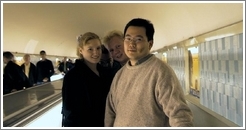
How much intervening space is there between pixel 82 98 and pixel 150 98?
2.14 ft

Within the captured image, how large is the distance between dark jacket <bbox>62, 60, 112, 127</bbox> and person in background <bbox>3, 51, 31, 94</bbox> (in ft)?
11.6

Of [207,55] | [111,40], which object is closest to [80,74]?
[111,40]

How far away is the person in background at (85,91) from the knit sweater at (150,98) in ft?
1.13

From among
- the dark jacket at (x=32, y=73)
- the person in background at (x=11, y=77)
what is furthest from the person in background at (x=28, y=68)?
the person in background at (x=11, y=77)

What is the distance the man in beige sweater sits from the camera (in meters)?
1.11

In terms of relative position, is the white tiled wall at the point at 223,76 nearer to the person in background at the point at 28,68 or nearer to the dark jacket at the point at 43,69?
the person in background at the point at 28,68

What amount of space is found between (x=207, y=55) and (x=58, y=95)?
121 inches

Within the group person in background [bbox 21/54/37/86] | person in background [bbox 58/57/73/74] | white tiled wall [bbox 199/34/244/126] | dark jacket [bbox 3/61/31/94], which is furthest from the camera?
person in background [bbox 58/57/73/74]

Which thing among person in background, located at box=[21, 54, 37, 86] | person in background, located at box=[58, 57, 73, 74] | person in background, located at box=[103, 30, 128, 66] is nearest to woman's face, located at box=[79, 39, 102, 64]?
person in background, located at box=[103, 30, 128, 66]

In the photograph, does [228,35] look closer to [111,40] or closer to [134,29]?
[111,40]

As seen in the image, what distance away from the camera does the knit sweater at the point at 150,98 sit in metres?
1.11

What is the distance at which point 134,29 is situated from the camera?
1300 mm

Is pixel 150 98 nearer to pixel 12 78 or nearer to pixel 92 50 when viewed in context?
pixel 92 50

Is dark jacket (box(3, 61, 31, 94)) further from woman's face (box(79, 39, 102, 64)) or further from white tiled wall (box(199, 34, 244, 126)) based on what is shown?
white tiled wall (box(199, 34, 244, 126))
